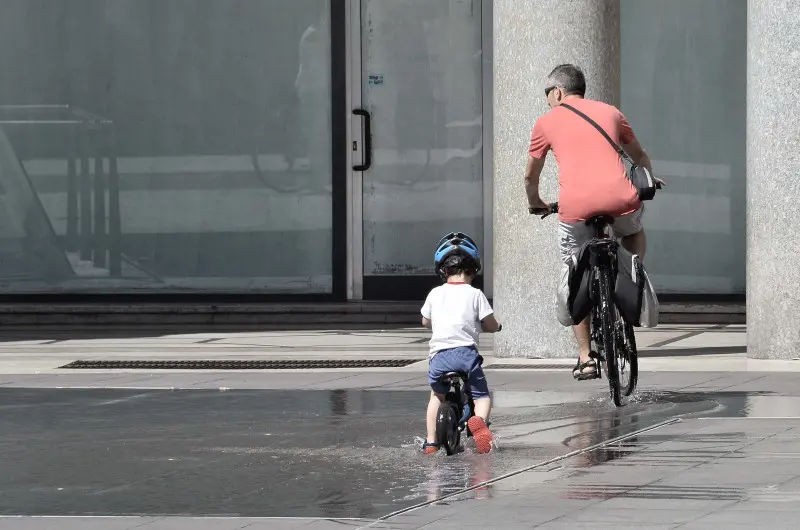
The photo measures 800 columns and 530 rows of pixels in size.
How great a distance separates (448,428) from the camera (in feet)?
25.5

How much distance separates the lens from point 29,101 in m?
16.7

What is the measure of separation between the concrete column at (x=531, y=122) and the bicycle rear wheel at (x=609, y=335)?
2541 millimetres

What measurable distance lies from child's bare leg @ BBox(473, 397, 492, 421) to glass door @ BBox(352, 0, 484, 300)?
8.10 m

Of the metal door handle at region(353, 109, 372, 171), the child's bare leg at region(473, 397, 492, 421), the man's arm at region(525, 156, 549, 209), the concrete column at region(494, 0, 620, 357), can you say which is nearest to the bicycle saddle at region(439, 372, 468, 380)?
the child's bare leg at region(473, 397, 492, 421)

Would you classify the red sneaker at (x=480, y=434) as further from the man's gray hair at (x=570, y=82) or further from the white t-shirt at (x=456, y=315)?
the man's gray hair at (x=570, y=82)

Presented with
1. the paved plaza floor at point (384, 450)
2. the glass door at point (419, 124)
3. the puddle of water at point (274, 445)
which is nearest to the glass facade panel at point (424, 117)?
the glass door at point (419, 124)

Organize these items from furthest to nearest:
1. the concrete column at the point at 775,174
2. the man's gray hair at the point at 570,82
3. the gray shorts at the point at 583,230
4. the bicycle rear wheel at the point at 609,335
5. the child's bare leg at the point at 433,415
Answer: the concrete column at the point at 775,174 < the man's gray hair at the point at 570,82 < the gray shorts at the point at 583,230 < the bicycle rear wheel at the point at 609,335 < the child's bare leg at the point at 433,415

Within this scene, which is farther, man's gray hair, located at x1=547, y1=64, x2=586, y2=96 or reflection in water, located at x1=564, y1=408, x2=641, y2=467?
man's gray hair, located at x1=547, y1=64, x2=586, y2=96

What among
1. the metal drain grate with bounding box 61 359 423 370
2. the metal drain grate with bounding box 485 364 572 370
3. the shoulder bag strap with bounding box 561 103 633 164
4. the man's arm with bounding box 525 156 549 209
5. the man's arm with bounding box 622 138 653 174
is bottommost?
the metal drain grate with bounding box 61 359 423 370

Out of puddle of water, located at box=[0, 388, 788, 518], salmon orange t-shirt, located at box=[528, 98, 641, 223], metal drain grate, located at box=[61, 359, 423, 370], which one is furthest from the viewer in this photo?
metal drain grate, located at box=[61, 359, 423, 370]

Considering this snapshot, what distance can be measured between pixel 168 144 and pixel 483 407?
29.6 ft

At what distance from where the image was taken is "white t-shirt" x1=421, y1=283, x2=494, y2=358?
812cm

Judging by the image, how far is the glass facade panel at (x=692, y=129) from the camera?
15945 millimetres

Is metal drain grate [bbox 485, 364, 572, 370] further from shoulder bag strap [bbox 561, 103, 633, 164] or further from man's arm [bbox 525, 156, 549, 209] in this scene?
shoulder bag strap [bbox 561, 103, 633, 164]
